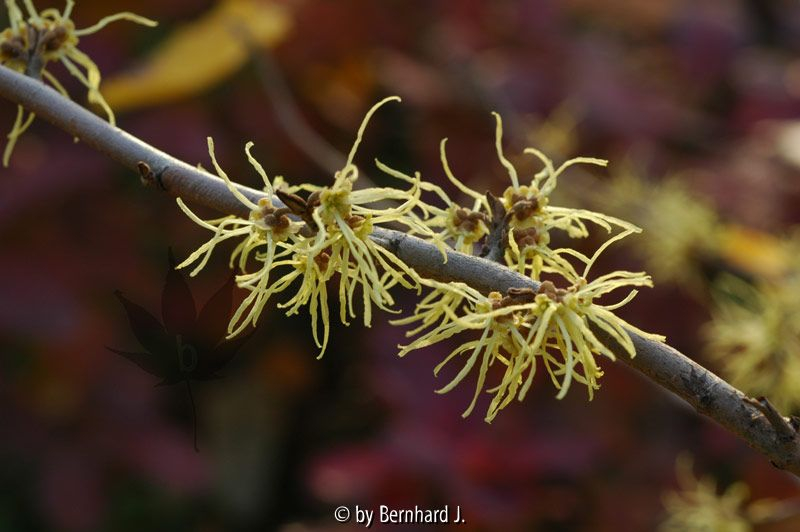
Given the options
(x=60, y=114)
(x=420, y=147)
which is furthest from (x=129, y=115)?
(x=60, y=114)

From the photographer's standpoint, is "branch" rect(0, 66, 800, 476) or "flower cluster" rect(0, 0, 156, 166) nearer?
"branch" rect(0, 66, 800, 476)

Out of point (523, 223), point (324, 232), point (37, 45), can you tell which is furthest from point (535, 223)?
point (37, 45)

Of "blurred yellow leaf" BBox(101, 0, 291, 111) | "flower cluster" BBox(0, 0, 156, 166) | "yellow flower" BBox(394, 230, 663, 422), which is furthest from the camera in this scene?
"blurred yellow leaf" BBox(101, 0, 291, 111)

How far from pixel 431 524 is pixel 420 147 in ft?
2.35

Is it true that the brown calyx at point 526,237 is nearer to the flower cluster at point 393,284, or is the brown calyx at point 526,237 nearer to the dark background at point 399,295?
the flower cluster at point 393,284

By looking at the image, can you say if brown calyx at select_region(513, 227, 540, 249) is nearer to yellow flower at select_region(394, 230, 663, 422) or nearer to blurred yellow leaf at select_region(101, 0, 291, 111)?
yellow flower at select_region(394, 230, 663, 422)

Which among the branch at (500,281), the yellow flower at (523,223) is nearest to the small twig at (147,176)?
the branch at (500,281)

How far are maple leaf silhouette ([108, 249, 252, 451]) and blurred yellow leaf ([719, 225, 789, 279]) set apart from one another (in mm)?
838

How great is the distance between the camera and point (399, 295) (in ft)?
4.43

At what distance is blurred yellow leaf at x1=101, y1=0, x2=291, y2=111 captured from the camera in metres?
1.12

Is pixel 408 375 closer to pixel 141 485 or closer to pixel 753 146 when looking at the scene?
pixel 141 485

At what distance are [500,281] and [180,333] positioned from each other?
0.17 metres

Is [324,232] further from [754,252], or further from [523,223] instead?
[754,252]

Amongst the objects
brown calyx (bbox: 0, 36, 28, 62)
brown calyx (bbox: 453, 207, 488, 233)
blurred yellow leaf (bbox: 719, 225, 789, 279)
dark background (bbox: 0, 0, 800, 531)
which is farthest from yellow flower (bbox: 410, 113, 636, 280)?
blurred yellow leaf (bbox: 719, 225, 789, 279)
